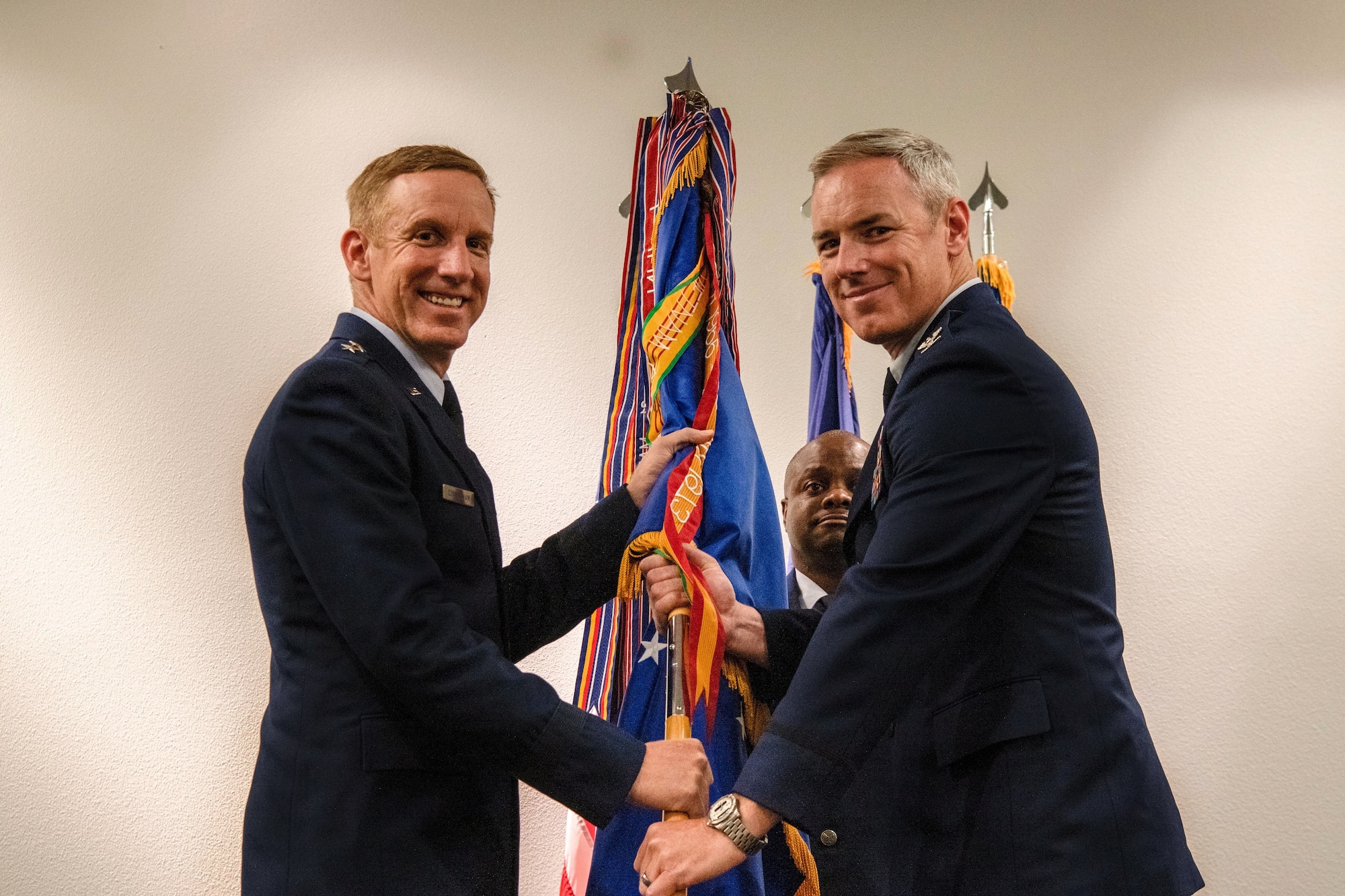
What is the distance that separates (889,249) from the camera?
1778 mm

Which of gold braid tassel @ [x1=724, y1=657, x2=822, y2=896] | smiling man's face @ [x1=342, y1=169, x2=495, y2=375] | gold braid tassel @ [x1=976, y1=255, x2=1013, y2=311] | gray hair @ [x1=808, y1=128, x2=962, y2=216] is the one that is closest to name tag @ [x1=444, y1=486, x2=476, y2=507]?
smiling man's face @ [x1=342, y1=169, x2=495, y2=375]

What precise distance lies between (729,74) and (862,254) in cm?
165

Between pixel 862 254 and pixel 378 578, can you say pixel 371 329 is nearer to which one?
pixel 378 578

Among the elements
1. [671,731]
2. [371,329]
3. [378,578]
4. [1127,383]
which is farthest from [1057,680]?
[1127,383]

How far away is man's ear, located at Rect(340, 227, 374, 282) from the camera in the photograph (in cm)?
178

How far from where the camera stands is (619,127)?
308 cm

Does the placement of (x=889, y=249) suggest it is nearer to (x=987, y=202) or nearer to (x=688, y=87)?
(x=688, y=87)

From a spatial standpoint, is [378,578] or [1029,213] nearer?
[378,578]

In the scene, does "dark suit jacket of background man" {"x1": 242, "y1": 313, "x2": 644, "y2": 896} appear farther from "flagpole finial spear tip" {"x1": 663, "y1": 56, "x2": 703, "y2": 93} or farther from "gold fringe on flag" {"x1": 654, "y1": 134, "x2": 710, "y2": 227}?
"flagpole finial spear tip" {"x1": 663, "y1": 56, "x2": 703, "y2": 93}

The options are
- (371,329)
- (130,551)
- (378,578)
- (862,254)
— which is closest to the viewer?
(378,578)

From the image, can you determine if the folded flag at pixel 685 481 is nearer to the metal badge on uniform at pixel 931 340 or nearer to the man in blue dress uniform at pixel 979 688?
the man in blue dress uniform at pixel 979 688

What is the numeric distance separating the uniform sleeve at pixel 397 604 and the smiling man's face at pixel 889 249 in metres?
0.82

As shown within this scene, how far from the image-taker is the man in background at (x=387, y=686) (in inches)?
54.5

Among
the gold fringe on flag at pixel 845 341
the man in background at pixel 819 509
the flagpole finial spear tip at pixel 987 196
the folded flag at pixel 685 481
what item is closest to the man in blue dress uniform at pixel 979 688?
the folded flag at pixel 685 481
